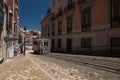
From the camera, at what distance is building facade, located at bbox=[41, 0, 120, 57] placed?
2273 cm

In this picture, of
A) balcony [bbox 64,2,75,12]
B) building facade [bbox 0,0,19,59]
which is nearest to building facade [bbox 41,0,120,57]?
balcony [bbox 64,2,75,12]

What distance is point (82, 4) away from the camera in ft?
99.0

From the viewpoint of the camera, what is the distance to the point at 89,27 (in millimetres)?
28406

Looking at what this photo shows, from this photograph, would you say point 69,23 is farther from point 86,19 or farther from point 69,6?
point 86,19

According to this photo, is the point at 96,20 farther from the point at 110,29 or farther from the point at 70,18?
the point at 70,18

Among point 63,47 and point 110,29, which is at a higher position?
point 110,29

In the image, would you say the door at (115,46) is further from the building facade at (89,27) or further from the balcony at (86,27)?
the balcony at (86,27)

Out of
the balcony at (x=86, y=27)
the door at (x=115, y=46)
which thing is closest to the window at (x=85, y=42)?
the balcony at (x=86, y=27)

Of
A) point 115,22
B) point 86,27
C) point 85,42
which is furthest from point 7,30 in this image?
point 85,42

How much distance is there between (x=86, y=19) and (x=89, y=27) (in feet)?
6.18

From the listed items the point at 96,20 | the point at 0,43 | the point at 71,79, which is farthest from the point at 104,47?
Result: the point at 71,79

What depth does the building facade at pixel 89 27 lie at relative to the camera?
2273cm

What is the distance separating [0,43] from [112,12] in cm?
1435

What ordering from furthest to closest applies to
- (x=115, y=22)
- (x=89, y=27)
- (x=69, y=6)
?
(x=69, y=6)
(x=89, y=27)
(x=115, y=22)
